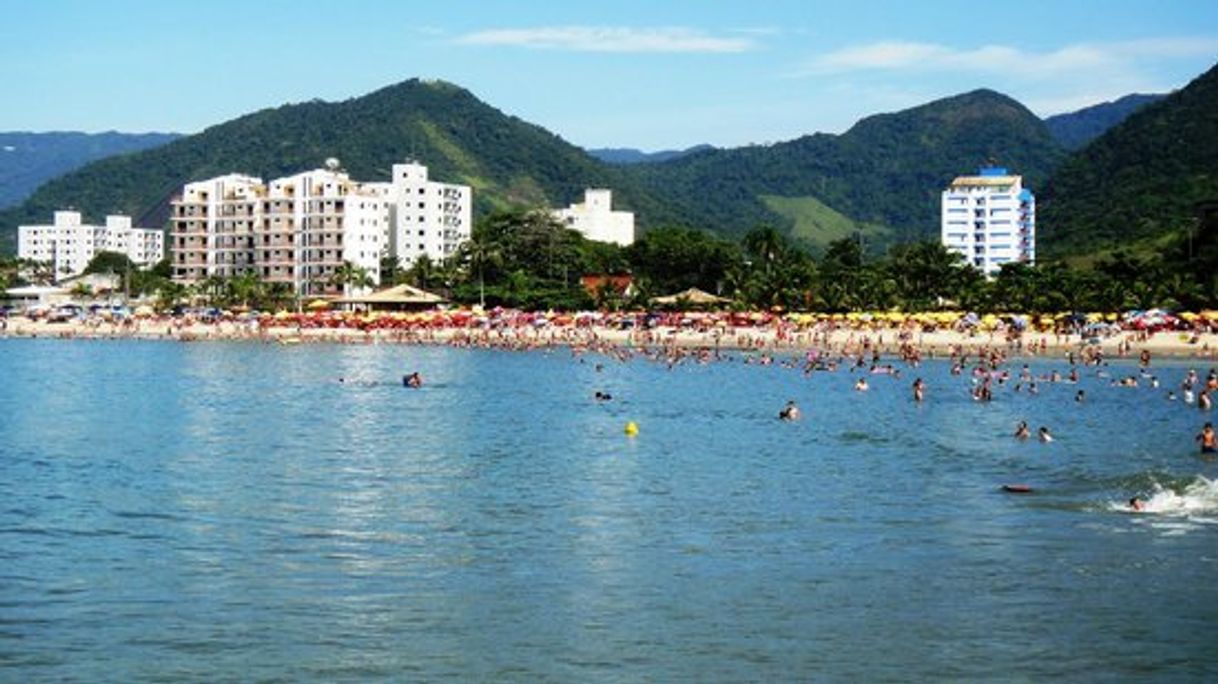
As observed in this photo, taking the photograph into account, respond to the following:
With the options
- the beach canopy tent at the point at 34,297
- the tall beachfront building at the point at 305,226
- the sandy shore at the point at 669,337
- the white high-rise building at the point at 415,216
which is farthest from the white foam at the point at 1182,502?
the beach canopy tent at the point at 34,297

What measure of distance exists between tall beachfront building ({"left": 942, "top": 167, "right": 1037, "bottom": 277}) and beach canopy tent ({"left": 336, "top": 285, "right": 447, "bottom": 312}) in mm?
65359

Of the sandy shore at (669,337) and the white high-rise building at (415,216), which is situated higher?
the white high-rise building at (415,216)

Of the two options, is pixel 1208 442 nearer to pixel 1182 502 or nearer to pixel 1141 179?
pixel 1182 502

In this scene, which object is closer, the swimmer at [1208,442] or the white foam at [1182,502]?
the white foam at [1182,502]

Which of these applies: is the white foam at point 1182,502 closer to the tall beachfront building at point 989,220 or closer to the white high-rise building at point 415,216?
the white high-rise building at point 415,216

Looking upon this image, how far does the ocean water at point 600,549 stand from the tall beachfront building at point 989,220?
4352 inches

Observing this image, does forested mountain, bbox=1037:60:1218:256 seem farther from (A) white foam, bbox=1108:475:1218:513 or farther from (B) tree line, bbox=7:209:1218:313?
(A) white foam, bbox=1108:475:1218:513

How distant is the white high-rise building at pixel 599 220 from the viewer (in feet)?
552

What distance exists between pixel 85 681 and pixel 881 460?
23393mm

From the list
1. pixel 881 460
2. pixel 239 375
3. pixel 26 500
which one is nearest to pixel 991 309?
pixel 239 375

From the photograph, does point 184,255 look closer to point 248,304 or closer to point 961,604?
point 248,304

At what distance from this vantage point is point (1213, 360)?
242 ft

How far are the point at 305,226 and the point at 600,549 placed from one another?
397 ft

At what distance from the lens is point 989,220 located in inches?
6117
